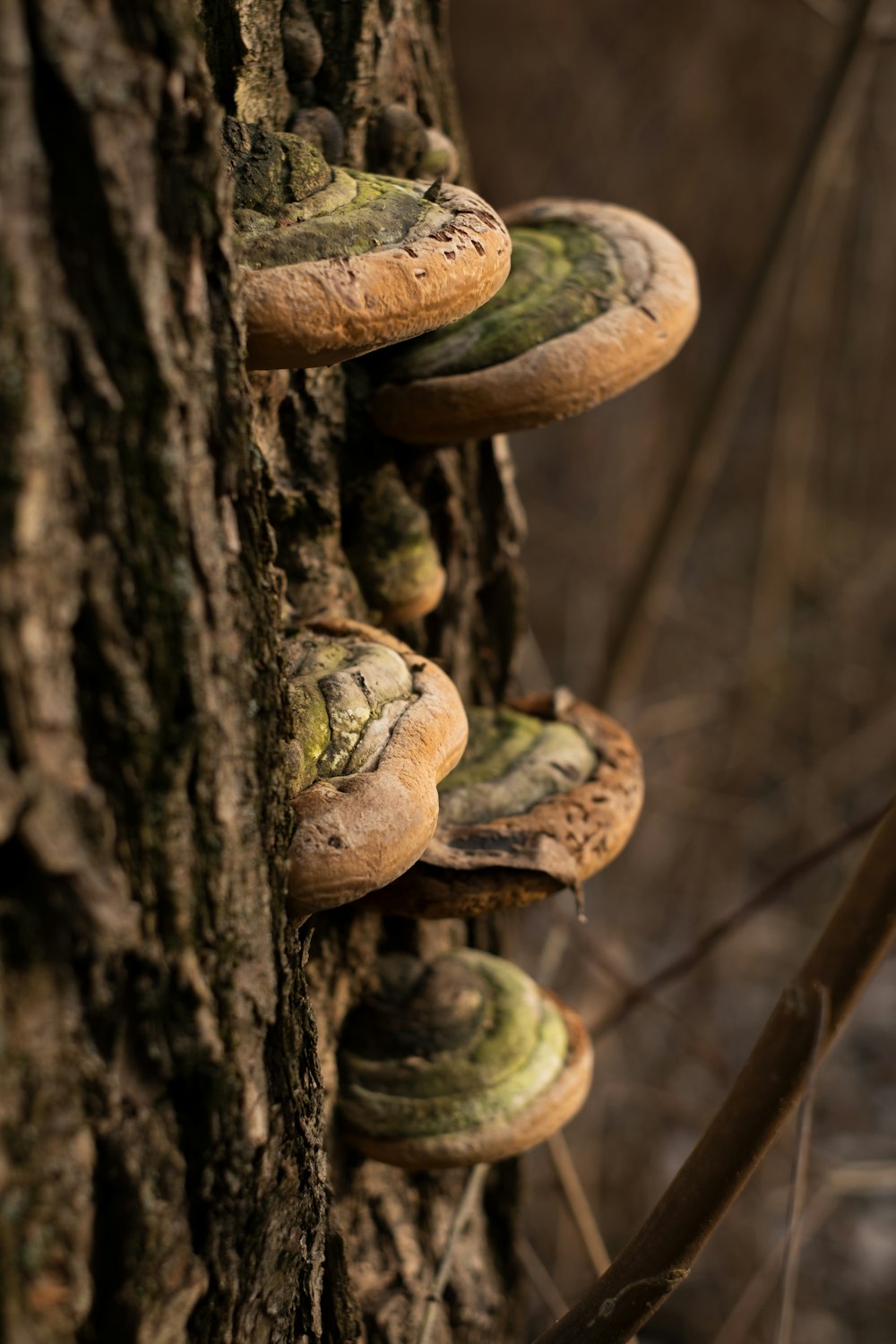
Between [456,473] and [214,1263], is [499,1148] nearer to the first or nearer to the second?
[214,1263]

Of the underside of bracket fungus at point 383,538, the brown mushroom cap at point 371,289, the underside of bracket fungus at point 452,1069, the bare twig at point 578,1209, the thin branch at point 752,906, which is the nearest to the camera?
the brown mushroom cap at point 371,289

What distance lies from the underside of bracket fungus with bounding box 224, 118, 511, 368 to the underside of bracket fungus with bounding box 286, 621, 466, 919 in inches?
13.5

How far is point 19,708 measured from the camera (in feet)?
2.44

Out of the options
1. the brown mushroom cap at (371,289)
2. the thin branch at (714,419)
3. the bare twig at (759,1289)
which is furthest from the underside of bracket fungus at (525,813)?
the thin branch at (714,419)

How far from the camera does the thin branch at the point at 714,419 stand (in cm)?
258

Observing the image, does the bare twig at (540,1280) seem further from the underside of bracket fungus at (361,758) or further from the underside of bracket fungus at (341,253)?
the underside of bracket fungus at (341,253)

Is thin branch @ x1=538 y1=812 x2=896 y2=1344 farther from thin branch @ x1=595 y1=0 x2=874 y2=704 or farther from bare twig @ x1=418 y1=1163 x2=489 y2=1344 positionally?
thin branch @ x1=595 y1=0 x2=874 y2=704

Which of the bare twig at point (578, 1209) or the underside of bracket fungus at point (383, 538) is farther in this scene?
the bare twig at point (578, 1209)

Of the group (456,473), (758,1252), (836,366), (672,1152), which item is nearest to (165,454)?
(456,473)

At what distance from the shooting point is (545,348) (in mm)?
1400

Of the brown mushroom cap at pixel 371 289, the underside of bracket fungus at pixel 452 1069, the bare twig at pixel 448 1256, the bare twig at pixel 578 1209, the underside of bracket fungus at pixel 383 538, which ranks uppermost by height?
the brown mushroom cap at pixel 371 289

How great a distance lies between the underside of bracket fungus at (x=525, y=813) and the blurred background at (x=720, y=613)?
1586 mm

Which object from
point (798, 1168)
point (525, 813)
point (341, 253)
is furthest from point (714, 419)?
point (798, 1168)

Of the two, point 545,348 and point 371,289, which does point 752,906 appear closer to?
point 545,348
